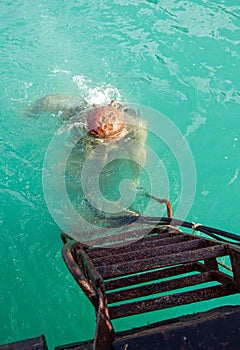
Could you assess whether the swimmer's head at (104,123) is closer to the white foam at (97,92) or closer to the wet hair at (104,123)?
the wet hair at (104,123)

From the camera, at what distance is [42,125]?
21.5 ft

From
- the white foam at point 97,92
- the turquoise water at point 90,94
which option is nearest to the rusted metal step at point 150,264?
the turquoise water at point 90,94

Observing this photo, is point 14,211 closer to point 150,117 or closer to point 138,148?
point 138,148

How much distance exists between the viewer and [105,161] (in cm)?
564

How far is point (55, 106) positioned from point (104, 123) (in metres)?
1.43

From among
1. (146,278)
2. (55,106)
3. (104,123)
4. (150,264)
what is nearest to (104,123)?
(104,123)

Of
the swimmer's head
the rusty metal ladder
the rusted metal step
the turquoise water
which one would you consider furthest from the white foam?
the rusted metal step

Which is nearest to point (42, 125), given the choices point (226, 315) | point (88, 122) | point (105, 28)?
point (88, 122)

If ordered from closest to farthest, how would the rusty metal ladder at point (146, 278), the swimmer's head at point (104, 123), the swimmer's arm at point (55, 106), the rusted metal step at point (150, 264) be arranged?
the rusty metal ladder at point (146, 278) → the rusted metal step at point (150, 264) → the swimmer's head at point (104, 123) → the swimmer's arm at point (55, 106)

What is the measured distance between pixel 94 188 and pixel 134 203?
58 centimetres

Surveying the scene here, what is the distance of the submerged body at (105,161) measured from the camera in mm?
5102

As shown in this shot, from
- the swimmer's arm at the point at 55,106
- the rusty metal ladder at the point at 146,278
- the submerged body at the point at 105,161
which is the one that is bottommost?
the submerged body at the point at 105,161

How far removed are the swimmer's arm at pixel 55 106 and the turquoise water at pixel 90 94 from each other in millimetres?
169

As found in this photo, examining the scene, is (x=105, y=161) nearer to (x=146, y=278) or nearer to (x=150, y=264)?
(x=146, y=278)
